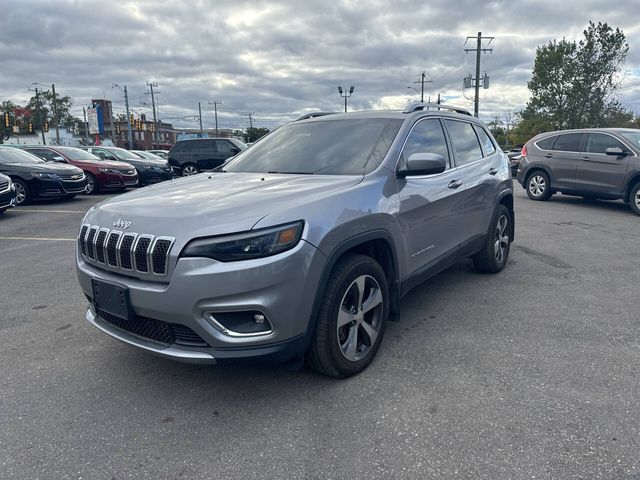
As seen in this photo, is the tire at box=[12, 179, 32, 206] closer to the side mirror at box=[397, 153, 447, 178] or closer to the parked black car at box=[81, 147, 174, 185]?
the parked black car at box=[81, 147, 174, 185]

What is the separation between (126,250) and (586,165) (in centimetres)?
1059

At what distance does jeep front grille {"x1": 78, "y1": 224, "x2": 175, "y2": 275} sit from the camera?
2453 millimetres

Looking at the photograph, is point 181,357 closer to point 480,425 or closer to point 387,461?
point 387,461

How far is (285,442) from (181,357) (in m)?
0.70

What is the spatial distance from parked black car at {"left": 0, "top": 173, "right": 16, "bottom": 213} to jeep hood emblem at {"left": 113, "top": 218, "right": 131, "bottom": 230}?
8.28 meters

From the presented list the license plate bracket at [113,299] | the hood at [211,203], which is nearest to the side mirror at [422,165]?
the hood at [211,203]

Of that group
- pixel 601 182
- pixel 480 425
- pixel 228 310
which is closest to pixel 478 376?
pixel 480 425

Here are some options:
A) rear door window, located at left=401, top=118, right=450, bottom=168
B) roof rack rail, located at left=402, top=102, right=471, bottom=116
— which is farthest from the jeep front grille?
roof rack rail, located at left=402, top=102, right=471, bottom=116

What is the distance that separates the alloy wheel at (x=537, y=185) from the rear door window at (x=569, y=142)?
2.91ft

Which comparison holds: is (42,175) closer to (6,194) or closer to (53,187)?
(53,187)

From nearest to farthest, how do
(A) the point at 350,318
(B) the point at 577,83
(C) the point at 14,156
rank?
(A) the point at 350,318, (C) the point at 14,156, (B) the point at 577,83

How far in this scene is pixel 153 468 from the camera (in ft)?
7.28

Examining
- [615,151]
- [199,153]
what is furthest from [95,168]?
[615,151]

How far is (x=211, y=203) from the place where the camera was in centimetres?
270
